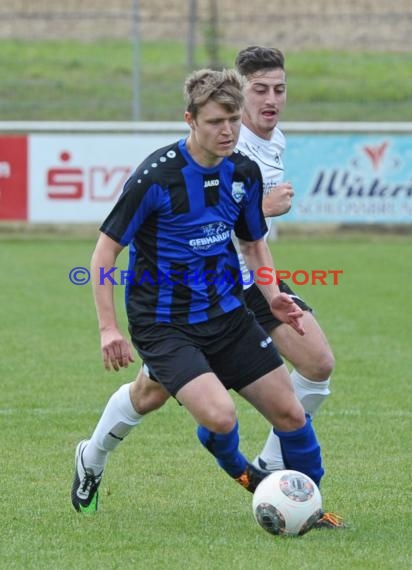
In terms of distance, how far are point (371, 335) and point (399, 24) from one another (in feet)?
35.7

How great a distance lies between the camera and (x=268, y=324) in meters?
5.79

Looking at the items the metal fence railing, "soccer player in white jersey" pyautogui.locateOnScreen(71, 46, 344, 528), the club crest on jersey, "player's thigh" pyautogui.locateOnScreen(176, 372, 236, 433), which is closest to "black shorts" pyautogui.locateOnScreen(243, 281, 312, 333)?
"soccer player in white jersey" pyautogui.locateOnScreen(71, 46, 344, 528)

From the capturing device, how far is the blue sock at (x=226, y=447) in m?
5.04

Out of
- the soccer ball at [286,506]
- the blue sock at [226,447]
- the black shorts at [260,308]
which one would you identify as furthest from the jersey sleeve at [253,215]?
the soccer ball at [286,506]

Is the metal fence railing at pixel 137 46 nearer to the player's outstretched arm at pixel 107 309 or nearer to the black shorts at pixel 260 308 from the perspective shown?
the black shorts at pixel 260 308

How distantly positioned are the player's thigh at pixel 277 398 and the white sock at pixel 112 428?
0.54 meters

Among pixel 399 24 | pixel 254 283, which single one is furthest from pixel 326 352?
pixel 399 24

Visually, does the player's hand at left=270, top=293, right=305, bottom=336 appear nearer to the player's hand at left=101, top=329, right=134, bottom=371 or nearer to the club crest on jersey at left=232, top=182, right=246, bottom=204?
the club crest on jersey at left=232, top=182, right=246, bottom=204

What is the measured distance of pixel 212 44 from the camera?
61.4 feet

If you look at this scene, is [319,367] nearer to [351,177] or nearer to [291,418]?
[291,418]

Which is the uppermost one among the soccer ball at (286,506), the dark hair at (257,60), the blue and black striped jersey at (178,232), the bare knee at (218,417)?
the dark hair at (257,60)

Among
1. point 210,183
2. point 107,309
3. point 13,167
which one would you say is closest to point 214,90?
point 210,183

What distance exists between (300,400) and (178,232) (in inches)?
47.6

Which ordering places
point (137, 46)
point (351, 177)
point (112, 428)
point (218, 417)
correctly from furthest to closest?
point (137, 46) → point (351, 177) → point (112, 428) → point (218, 417)
